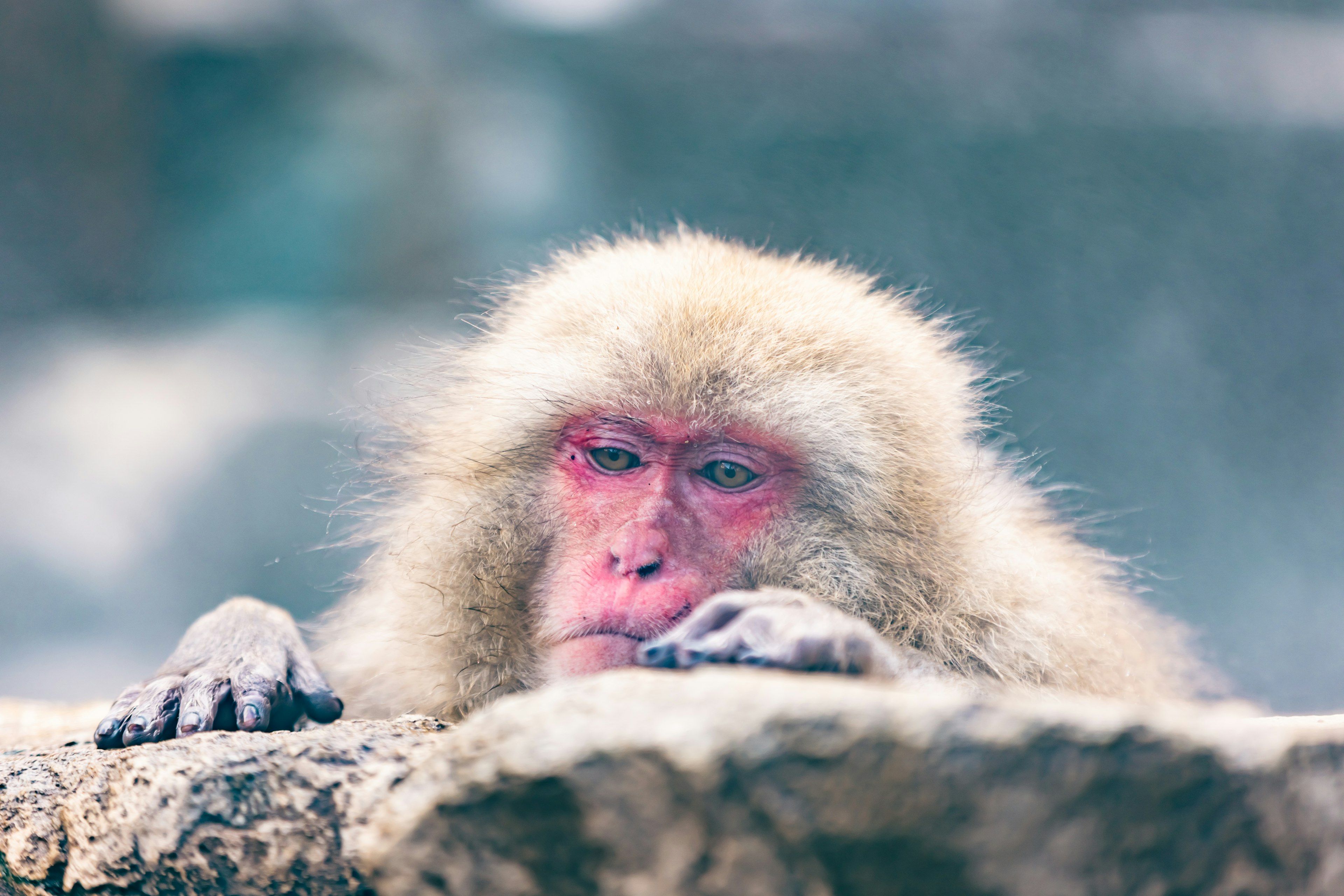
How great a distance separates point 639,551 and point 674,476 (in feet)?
1.01

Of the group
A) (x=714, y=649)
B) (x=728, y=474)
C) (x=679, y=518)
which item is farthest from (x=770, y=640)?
(x=728, y=474)

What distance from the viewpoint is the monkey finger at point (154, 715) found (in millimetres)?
2416

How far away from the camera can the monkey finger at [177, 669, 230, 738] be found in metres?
2.44

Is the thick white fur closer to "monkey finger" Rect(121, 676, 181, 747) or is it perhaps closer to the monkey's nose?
the monkey's nose

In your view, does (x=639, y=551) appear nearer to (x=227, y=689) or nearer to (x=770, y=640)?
(x=770, y=640)

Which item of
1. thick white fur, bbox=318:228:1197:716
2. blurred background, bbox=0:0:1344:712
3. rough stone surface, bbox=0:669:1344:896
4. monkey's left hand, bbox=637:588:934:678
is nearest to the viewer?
rough stone surface, bbox=0:669:1344:896

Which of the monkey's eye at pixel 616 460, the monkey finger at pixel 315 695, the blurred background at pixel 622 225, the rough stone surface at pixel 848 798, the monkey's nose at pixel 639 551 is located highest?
the blurred background at pixel 622 225

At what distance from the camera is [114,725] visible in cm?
244

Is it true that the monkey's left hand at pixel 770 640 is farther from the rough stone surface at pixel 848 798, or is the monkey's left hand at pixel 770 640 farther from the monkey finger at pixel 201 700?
the monkey finger at pixel 201 700

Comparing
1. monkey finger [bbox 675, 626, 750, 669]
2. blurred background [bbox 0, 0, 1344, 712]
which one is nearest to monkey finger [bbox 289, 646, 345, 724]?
monkey finger [bbox 675, 626, 750, 669]

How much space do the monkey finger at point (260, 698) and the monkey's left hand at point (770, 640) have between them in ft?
3.53

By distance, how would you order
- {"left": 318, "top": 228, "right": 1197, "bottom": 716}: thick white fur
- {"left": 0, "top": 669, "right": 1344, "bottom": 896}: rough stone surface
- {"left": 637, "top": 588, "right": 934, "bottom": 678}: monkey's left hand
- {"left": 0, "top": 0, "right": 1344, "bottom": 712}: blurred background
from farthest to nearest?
{"left": 0, "top": 0, "right": 1344, "bottom": 712}: blurred background → {"left": 318, "top": 228, "right": 1197, "bottom": 716}: thick white fur → {"left": 637, "top": 588, "right": 934, "bottom": 678}: monkey's left hand → {"left": 0, "top": 669, "right": 1344, "bottom": 896}: rough stone surface

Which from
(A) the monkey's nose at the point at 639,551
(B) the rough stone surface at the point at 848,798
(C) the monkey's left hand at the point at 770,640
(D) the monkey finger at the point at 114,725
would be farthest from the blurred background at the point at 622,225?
(B) the rough stone surface at the point at 848,798

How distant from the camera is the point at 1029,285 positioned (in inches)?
265
